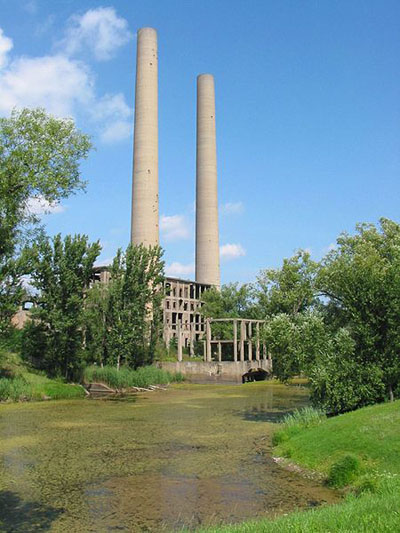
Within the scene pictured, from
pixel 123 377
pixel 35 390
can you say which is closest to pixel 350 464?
pixel 35 390

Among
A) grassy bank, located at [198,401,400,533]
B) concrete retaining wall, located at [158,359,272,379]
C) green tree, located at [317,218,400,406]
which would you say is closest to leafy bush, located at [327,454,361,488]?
grassy bank, located at [198,401,400,533]

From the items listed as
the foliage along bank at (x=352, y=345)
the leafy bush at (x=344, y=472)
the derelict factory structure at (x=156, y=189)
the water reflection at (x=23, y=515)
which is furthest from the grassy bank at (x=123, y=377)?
the leafy bush at (x=344, y=472)

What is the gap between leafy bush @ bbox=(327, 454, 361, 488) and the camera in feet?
37.5

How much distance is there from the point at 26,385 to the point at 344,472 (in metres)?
24.0

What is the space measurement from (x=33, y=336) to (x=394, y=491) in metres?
33.0

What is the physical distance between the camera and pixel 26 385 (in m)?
31.5

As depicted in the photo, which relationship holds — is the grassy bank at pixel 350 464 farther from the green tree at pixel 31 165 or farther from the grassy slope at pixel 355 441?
the green tree at pixel 31 165

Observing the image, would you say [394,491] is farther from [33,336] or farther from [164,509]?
[33,336]

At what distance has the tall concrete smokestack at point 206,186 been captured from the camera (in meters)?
70.6

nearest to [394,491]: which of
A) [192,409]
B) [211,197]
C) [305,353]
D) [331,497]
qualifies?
[331,497]

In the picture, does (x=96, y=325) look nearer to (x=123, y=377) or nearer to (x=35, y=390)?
(x=123, y=377)

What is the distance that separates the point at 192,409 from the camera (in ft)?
87.5

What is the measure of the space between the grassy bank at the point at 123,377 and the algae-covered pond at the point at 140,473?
42.5ft

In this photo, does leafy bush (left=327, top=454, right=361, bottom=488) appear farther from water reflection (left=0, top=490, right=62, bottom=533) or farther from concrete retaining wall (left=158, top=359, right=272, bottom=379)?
concrete retaining wall (left=158, top=359, right=272, bottom=379)
